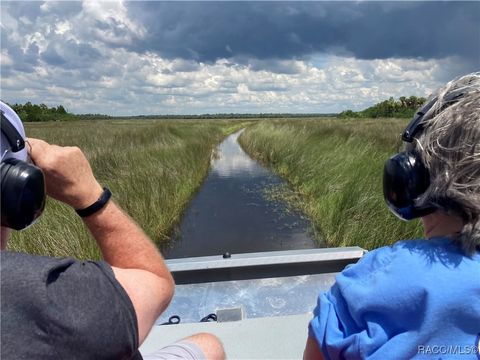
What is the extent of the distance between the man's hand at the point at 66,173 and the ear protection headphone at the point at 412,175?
0.86 m

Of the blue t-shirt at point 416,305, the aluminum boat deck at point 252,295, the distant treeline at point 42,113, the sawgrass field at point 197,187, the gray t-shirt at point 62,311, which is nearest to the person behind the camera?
the gray t-shirt at point 62,311

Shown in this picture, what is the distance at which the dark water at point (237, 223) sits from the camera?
761 cm

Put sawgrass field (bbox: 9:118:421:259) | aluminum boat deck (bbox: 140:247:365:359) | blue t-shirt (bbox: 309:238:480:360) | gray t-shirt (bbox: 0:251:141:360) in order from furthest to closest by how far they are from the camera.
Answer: sawgrass field (bbox: 9:118:421:259) < aluminum boat deck (bbox: 140:247:365:359) < blue t-shirt (bbox: 309:238:480:360) < gray t-shirt (bbox: 0:251:141:360)

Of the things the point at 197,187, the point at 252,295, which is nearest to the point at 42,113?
the point at 197,187

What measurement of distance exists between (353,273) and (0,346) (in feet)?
2.66

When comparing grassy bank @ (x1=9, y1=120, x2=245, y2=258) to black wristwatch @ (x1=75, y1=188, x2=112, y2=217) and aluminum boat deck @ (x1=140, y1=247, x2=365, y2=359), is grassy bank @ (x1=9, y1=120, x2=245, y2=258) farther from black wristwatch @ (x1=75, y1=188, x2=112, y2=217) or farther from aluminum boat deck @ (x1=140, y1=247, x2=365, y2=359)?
black wristwatch @ (x1=75, y1=188, x2=112, y2=217)

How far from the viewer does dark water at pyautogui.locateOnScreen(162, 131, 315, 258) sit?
25.0 ft

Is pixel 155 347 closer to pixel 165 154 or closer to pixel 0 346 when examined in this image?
pixel 0 346

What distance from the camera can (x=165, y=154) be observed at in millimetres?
11781

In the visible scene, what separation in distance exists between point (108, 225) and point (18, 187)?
0.31 meters

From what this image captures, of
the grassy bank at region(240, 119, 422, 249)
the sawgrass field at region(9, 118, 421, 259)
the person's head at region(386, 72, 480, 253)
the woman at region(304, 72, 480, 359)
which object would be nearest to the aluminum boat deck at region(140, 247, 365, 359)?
the woman at region(304, 72, 480, 359)

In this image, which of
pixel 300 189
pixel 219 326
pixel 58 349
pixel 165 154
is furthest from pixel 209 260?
pixel 165 154

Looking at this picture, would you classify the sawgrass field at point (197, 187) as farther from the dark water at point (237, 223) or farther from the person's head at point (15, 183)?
the person's head at point (15, 183)

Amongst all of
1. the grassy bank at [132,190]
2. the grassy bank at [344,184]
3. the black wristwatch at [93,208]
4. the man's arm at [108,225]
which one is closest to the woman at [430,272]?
the man's arm at [108,225]
